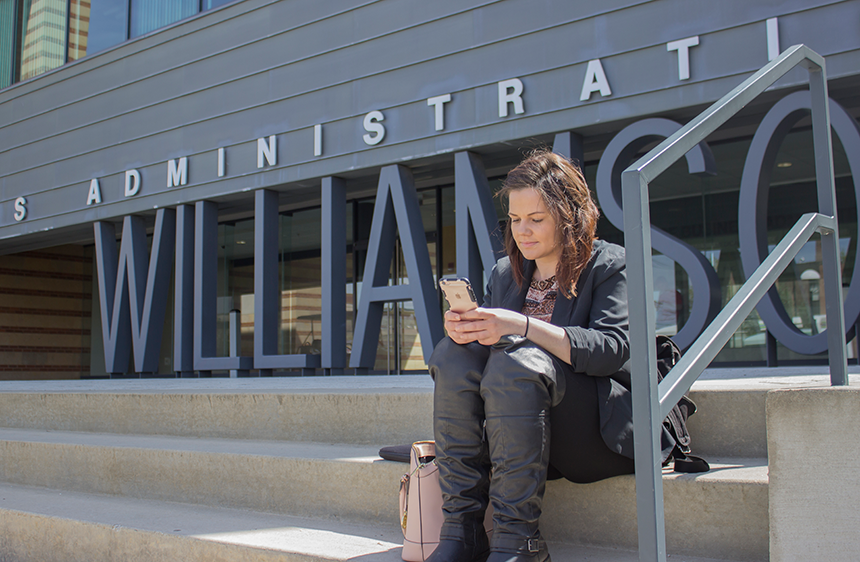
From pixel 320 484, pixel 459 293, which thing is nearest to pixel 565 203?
pixel 459 293

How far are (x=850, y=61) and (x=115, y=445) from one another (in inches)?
180

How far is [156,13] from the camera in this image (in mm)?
7934

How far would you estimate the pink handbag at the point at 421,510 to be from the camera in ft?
5.19

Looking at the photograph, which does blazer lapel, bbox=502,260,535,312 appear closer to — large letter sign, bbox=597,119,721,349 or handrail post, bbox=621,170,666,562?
handrail post, bbox=621,170,666,562

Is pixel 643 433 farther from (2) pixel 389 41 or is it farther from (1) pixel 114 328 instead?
(1) pixel 114 328

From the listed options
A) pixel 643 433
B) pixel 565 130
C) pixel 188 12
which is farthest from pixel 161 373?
pixel 643 433

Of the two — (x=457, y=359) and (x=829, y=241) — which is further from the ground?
(x=829, y=241)

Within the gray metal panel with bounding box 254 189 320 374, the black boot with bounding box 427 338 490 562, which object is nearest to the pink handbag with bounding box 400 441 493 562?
the black boot with bounding box 427 338 490 562

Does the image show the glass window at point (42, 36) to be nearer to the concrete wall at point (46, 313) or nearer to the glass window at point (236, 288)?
the glass window at point (236, 288)

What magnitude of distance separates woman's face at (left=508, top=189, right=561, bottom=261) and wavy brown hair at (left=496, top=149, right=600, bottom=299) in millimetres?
14

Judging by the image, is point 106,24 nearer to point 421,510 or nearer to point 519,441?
point 421,510

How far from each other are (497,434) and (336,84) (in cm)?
538

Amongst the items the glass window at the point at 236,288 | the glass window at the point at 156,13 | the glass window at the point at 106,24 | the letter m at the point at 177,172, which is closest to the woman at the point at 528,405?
the letter m at the point at 177,172

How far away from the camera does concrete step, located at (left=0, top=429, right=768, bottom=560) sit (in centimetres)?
154
